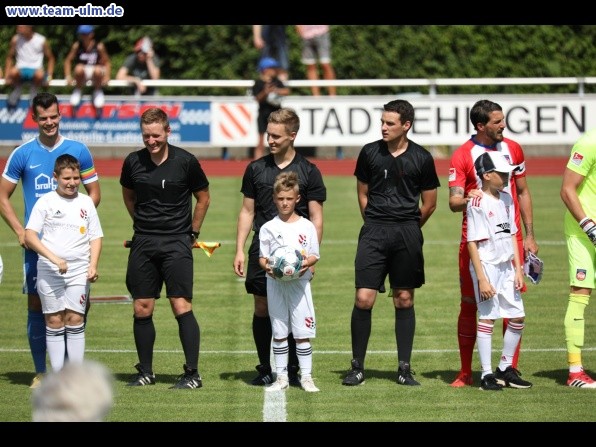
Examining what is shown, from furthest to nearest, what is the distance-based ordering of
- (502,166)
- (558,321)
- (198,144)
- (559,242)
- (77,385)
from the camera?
1. (198,144)
2. (559,242)
3. (558,321)
4. (502,166)
5. (77,385)

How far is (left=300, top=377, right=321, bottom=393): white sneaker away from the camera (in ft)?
30.7

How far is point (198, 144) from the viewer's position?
22719mm

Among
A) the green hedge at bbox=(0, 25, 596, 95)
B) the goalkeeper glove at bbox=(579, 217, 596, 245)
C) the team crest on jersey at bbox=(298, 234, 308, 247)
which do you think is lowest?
the team crest on jersey at bbox=(298, 234, 308, 247)

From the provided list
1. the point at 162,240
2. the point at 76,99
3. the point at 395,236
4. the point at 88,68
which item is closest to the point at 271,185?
the point at 162,240

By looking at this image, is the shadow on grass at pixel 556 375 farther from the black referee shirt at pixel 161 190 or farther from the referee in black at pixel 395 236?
the black referee shirt at pixel 161 190

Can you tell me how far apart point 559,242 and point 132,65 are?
1078 centimetres

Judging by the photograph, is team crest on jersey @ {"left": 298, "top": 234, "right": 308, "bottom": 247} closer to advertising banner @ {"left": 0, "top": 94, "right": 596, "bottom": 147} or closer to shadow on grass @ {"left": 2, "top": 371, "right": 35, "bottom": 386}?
shadow on grass @ {"left": 2, "top": 371, "right": 35, "bottom": 386}

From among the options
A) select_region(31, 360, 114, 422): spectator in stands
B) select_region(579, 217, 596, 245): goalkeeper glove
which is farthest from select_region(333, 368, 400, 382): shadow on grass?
select_region(31, 360, 114, 422): spectator in stands

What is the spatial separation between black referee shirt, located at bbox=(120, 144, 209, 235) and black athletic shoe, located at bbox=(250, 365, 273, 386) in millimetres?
1258

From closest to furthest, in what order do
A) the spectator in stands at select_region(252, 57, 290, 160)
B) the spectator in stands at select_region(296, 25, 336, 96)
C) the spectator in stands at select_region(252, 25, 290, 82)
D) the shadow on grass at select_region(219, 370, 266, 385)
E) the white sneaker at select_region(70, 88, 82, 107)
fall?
1. the shadow on grass at select_region(219, 370, 266, 385)
2. the spectator in stands at select_region(252, 57, 290, 160)
3. the white sneaker at select_region(70, 88, 82, 107)
4. the spectator in stands at select_region(252, 25, 290, 82)
5. the spectator in stands at select_region(296, 25, 336, 96)
